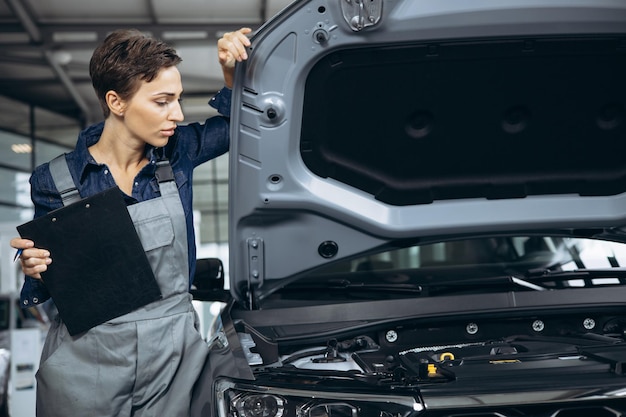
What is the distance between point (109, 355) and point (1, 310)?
14.4 ft

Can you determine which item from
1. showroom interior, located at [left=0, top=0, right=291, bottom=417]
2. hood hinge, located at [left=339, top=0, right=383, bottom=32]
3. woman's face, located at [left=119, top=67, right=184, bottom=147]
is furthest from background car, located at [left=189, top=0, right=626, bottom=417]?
showroom interior, located at [left=0, top=0, right=291, bottom=417]

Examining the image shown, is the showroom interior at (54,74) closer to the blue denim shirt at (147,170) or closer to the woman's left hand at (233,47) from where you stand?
the blue denim shirt at (147,170)

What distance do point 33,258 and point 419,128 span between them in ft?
4.15

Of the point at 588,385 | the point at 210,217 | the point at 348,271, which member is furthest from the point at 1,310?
the point at 210,217

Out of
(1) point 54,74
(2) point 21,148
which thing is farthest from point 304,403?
(2) point 21,148

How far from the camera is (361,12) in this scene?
7.22 feet

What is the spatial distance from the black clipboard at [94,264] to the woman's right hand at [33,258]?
0.05 feet

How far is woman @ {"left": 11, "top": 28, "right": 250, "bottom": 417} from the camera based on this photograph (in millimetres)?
2104

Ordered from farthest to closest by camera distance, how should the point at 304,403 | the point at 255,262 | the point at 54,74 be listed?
1. the point at 54,74
2. the point at 255,262
3. the point at 304,403

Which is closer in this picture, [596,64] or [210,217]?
[596,64]

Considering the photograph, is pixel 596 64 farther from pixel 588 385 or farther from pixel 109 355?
pixel 109 355

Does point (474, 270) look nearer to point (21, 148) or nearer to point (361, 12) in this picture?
point (361, 12)

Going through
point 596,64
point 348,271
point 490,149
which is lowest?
point 348,271

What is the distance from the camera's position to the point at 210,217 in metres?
18.4
